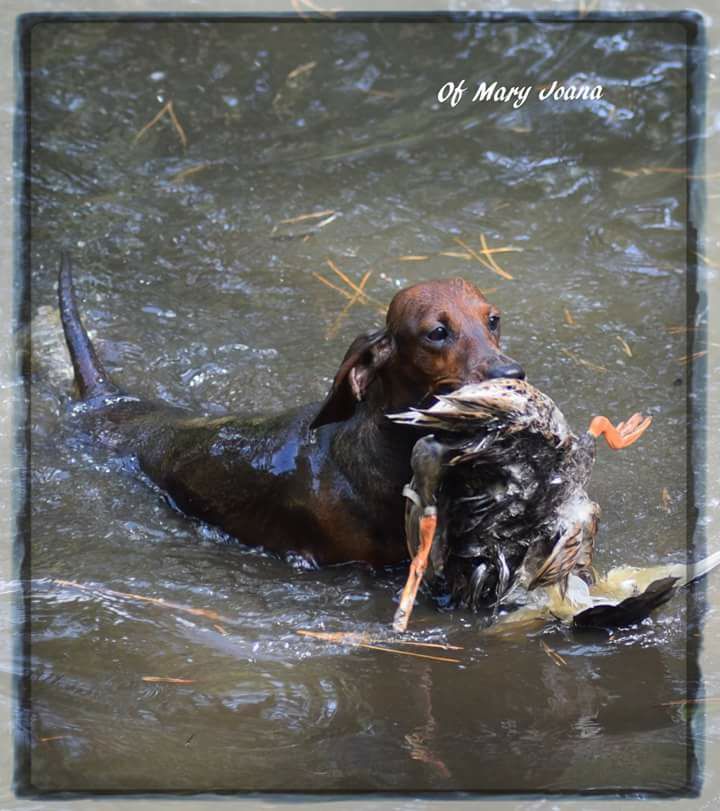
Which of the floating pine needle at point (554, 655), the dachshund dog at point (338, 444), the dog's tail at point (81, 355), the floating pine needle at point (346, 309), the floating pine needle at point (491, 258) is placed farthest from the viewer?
the floating pine needle at point (491, 258)

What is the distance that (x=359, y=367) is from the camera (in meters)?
4.53

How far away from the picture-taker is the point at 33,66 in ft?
26.4

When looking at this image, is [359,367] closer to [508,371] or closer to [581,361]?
[508,371]

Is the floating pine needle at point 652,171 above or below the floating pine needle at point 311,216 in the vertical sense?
above

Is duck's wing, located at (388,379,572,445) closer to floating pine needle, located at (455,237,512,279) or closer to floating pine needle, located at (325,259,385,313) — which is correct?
floating pine needle, located at (325,259,385,313)

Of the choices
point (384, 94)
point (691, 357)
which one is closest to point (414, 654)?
point (691, 357)

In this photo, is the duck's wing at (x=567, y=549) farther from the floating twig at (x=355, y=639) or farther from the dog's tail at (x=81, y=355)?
the dog's tail at (x=81, y=355)

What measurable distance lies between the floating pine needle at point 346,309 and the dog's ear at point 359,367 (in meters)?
1.78

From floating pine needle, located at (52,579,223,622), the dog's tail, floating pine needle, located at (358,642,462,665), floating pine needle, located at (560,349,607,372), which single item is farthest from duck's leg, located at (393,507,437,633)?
the dog's tail

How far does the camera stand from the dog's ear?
4473 mm

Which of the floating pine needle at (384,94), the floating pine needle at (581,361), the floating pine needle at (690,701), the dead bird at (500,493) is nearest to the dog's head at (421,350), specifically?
the dead bird at (500,493)

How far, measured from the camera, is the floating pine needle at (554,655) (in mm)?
4090

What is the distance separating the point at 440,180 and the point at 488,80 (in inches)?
33.6

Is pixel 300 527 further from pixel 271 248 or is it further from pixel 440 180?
pixel 440 180
